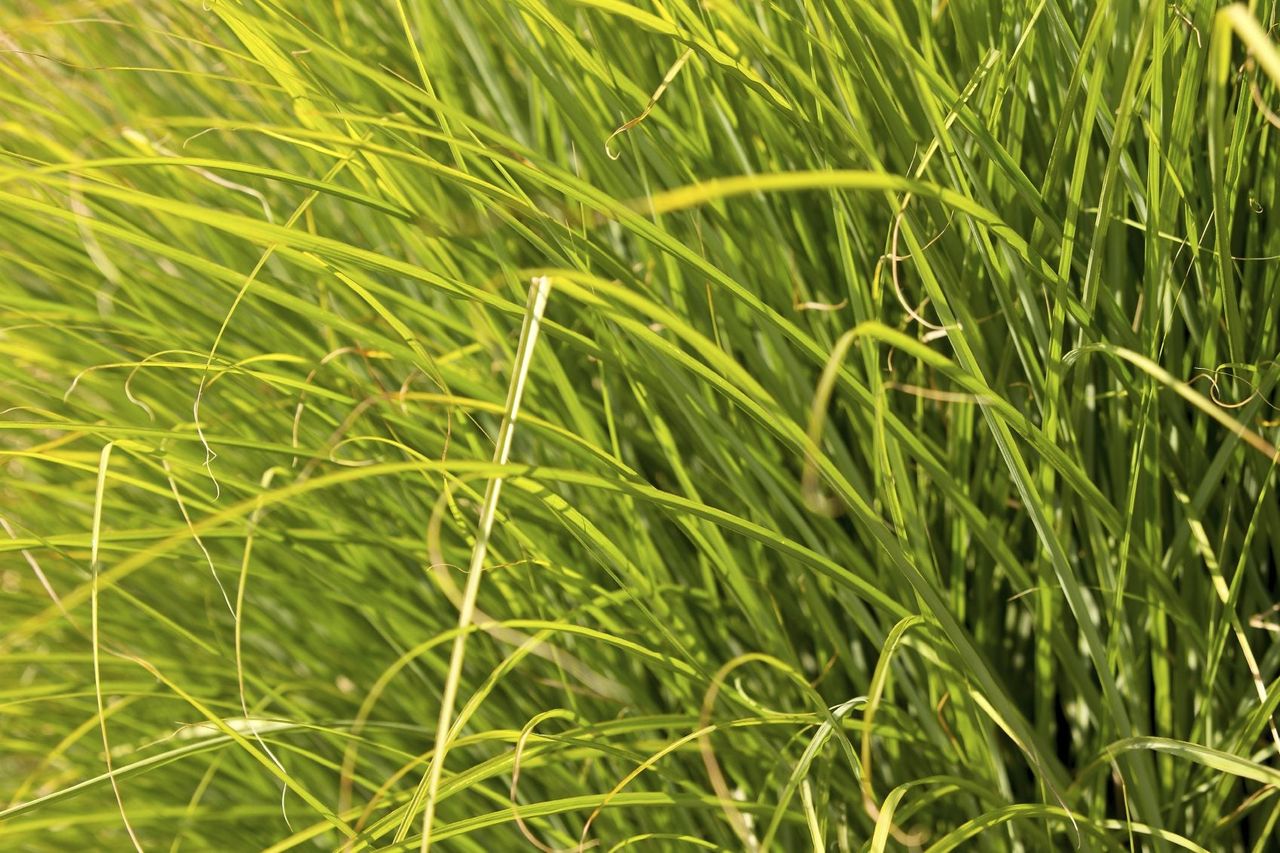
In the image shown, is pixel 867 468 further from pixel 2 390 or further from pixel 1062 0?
pixel 2 390

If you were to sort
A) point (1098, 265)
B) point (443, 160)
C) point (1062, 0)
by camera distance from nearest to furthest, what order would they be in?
point (1098, 265) < point (1062, 0) < point (443, 160)

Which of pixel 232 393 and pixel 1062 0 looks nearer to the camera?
pixel 1062 0

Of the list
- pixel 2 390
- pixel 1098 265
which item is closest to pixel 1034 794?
pixel 1098 265

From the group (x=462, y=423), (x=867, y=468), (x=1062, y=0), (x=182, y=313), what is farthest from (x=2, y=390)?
(x=1062, y=0)

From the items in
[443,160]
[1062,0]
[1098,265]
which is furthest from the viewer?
[443,160]

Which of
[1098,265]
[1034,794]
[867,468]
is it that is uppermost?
[1098,265]

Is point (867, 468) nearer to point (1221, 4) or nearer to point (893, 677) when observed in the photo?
point (893, 677)

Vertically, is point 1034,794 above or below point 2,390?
below
